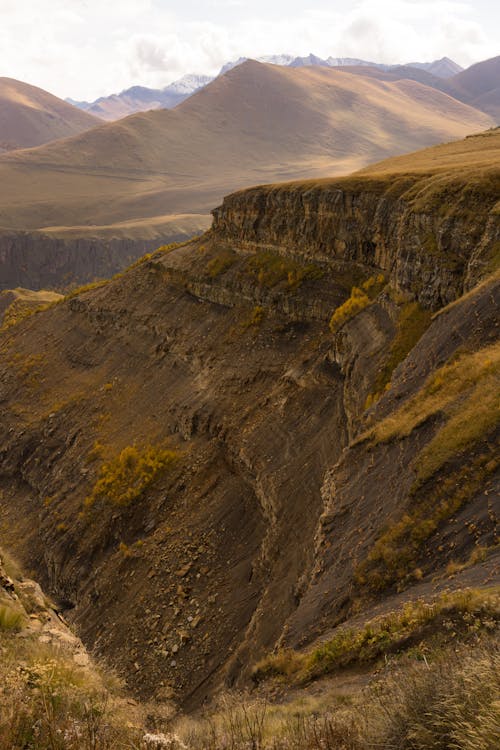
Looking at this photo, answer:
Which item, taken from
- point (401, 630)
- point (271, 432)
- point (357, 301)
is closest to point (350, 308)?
point (357, 301)

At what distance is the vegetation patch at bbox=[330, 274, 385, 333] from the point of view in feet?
81.0

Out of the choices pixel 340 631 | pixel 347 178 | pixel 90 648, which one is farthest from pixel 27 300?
pixel 340 631

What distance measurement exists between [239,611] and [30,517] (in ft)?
58.4

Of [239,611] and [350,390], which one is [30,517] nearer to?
[239,611]

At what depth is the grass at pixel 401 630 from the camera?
24.3ft

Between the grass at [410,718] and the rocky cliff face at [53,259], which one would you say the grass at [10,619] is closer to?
the grass at [410,718]

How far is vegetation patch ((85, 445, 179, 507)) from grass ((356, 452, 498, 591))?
16709 millimetres

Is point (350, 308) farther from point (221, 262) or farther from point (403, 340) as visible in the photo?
point (221, 262)

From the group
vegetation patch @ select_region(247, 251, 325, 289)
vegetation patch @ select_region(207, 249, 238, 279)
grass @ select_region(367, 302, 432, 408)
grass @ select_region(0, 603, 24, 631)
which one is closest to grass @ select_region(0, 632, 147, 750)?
grass @ select_region(0, 603, 24, 631)

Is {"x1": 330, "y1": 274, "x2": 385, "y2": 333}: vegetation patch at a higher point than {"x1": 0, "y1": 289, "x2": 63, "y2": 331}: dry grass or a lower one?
higher

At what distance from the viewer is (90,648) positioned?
68.6 feet

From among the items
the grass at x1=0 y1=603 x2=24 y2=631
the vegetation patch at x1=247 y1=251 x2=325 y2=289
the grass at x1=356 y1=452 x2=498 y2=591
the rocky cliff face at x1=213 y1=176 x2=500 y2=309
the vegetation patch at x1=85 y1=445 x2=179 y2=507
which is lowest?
the vegetation patch at x1=85 y1=445 x2=179 y2=507

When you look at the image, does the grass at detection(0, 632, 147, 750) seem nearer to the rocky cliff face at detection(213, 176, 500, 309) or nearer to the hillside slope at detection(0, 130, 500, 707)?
the hillside slope at detection(0, 130, 500, 707)

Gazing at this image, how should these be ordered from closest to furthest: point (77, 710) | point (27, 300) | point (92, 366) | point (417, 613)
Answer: point (77, 710)
point (417, 613)
point (92, 366)
point (27, 300)
